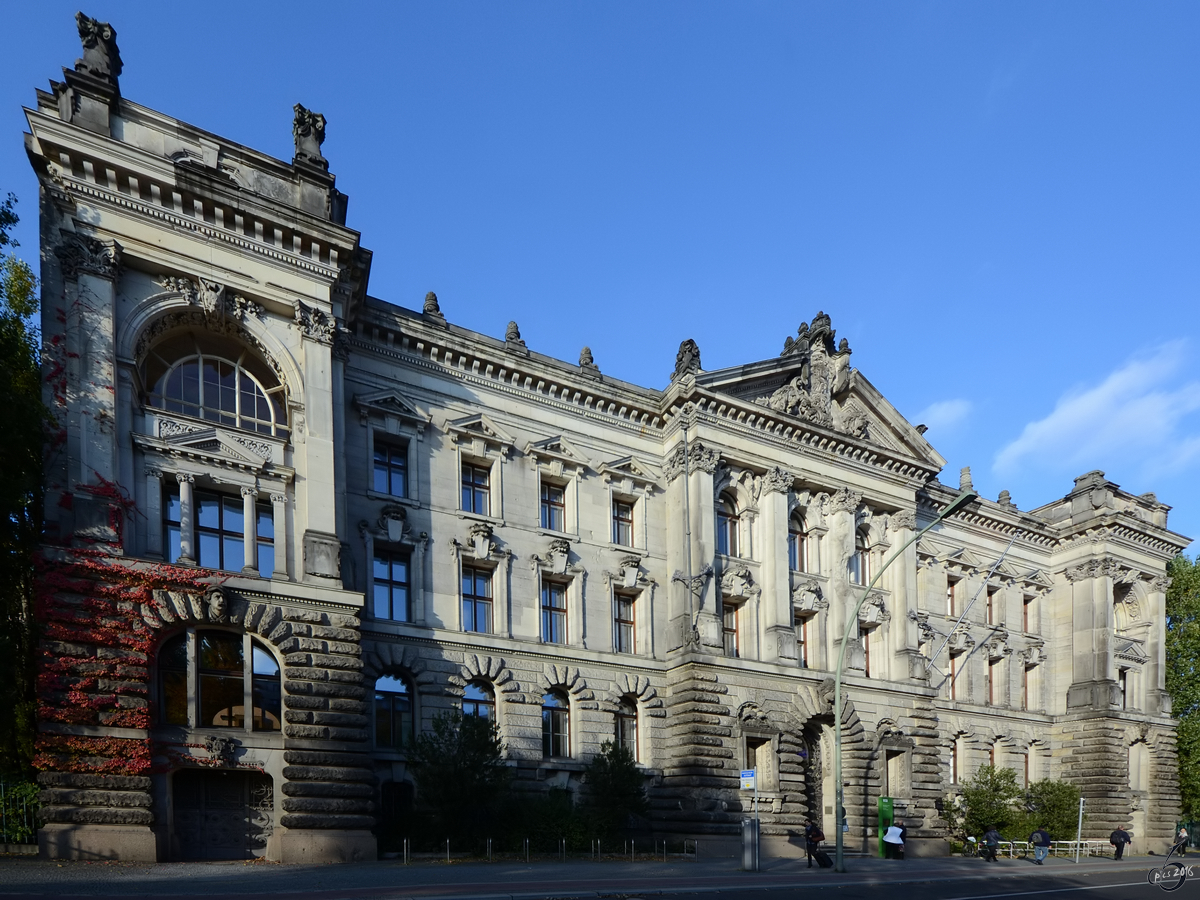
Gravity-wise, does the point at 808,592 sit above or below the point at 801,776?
above

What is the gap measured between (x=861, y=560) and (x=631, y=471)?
12.3 meters

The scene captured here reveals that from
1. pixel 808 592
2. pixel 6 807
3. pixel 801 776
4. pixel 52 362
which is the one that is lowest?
pixel 801 776

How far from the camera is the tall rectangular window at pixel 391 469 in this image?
3161 centimetres

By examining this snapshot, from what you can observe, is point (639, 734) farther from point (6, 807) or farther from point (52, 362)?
point (52, 362)

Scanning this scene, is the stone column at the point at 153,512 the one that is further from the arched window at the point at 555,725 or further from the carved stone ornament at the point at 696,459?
the carved stone ornament at the point at 696,459

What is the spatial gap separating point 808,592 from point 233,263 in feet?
81.5

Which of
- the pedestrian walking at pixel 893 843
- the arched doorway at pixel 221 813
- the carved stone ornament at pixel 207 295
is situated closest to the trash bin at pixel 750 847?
the pedestrian walking at pixel 893 843

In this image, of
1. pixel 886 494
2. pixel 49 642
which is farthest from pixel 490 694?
pixel 886 494

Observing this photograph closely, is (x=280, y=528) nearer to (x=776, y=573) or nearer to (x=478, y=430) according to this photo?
(x=478, y=430)

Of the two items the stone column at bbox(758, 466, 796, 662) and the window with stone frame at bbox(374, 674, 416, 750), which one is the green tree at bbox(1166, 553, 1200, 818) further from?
Answer: the window with stone frame at bbox(374, 674, 416, 750)

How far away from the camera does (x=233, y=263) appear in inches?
1064

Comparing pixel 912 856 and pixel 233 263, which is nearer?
pixel 233 263

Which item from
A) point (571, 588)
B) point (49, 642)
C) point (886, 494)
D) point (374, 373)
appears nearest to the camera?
point (49, 642)

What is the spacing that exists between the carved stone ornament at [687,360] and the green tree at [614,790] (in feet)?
46.9
